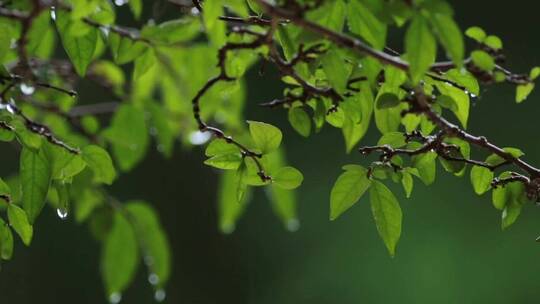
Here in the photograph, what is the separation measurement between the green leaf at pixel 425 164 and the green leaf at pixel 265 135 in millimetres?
129

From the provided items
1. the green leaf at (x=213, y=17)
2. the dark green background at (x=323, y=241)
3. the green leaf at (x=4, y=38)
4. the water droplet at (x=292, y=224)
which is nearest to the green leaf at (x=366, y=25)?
the green leaf at (x=213, y=17)

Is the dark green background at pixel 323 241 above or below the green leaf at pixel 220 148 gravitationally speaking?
below

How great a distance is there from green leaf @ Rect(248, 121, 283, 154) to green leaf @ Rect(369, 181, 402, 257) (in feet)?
0.33

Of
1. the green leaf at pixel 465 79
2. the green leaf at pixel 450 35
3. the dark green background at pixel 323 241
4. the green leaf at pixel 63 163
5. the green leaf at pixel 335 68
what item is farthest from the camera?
the dark green background at pixel 323 241

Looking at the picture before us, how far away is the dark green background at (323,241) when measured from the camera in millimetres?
3508

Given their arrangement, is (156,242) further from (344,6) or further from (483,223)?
(483,223)

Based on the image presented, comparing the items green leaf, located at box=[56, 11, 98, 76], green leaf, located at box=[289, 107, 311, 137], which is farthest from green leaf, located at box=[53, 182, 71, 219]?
green leaf, located at box=[289, 107, 311, 137]

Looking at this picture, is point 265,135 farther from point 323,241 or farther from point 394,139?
point 323,241

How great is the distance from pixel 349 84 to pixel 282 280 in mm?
3140

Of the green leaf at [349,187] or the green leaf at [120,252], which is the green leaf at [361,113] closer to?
the green leaf at [349,187]

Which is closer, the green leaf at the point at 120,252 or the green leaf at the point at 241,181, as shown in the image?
the green leaf at the point at 241,181

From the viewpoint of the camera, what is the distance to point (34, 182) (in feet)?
3.22

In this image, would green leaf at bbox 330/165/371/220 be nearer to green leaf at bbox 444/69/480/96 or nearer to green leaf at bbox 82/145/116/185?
green leaf at bbox 444/69/480/96

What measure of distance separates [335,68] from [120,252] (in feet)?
2.88
